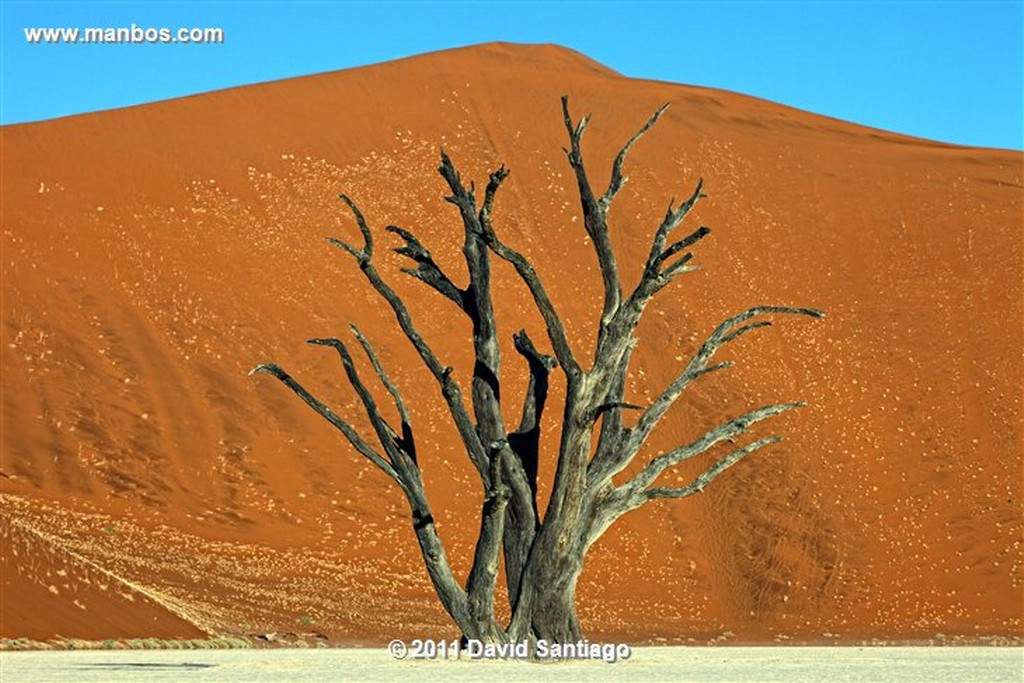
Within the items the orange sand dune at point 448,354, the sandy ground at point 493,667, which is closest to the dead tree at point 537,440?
the sandy ground at point 493,667

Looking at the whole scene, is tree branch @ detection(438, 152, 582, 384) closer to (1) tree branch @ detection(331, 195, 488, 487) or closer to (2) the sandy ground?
(1) tree branch @ detection(331, 195, 488, 487)

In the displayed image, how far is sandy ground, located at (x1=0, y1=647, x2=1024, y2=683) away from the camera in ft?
64.5

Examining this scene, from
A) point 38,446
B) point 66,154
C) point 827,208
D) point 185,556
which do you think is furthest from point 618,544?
point 66,154

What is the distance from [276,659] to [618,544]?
18724mm

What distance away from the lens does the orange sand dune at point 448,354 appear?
37469mm

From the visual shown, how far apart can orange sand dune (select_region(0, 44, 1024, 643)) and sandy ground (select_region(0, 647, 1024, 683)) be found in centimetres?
348

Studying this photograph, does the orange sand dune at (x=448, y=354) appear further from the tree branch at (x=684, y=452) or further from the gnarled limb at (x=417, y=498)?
the tree branch at (x=684, y=452)

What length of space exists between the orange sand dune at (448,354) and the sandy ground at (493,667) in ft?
11.4

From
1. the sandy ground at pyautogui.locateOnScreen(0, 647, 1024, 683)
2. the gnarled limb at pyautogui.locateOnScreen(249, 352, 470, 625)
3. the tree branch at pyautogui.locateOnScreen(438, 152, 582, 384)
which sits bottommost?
the sandy ground at pyautogui.locateOnScreen(0, 647, 1024, 683)

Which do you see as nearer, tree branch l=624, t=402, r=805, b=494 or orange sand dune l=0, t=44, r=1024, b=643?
tree branch l=624, t=402, r=805, b=494

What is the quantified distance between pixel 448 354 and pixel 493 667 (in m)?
26.0

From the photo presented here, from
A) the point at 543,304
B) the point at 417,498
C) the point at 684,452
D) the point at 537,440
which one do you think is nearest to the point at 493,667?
the point at 417,498

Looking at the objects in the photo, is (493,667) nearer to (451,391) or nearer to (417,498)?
(417,498)

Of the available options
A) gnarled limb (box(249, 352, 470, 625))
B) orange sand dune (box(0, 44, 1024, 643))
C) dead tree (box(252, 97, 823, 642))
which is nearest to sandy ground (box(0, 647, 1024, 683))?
gnarled limb (box(249, 352, 470, 625))
